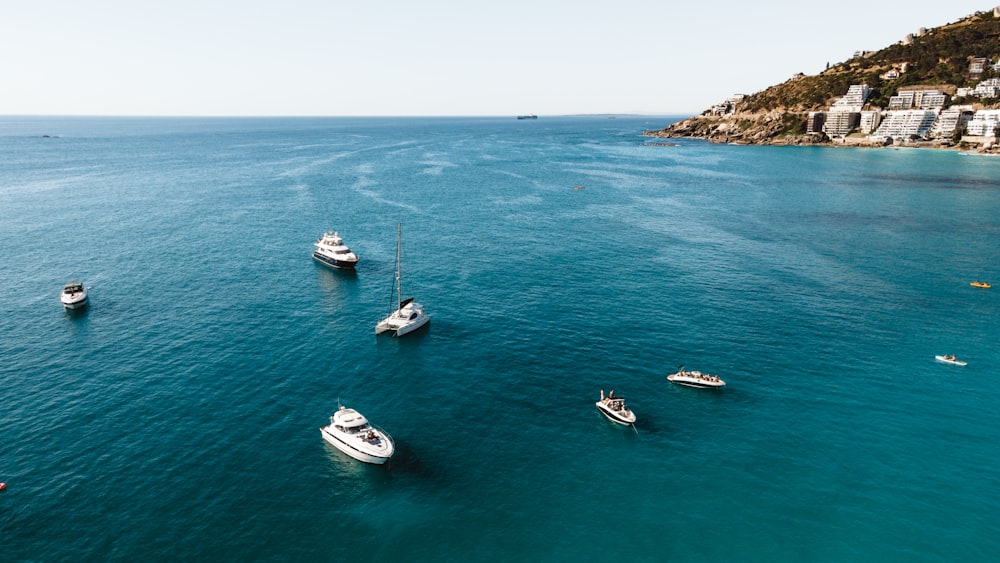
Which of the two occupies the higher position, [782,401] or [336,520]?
[782,401]

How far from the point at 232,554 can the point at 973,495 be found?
224ft

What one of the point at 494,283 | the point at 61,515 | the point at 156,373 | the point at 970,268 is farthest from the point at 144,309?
the point at 970,268

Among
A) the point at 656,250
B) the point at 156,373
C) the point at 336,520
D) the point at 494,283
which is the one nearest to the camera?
the point at 336,520

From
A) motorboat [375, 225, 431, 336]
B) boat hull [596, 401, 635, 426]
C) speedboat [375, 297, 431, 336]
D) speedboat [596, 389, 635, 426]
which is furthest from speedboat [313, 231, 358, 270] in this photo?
boat hull [596, 401, 635, 426]

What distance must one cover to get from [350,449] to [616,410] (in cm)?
3033

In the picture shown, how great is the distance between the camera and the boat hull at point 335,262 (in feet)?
381

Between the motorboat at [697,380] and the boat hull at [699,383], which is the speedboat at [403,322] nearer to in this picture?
the motorboat at [697,380]

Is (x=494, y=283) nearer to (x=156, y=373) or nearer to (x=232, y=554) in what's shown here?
(x=156, y=373)

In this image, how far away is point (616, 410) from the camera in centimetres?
6359

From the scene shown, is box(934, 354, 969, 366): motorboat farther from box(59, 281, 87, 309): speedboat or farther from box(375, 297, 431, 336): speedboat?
box(59, 281, 87, 309): speedboat

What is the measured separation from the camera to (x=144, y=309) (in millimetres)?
94125

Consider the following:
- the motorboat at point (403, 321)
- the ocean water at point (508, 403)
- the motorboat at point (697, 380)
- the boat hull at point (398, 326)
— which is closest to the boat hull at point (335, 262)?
the ocean water at point (508, 403)

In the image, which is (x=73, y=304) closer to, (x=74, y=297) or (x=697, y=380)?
(x=74, y=297)

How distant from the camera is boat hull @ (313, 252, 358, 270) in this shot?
116188 mm
